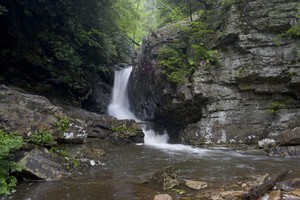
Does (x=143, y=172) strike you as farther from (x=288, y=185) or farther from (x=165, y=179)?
(x=288, y=185)

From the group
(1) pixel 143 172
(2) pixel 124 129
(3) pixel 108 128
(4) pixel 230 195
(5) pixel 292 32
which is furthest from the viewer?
(2) pixel 124 129

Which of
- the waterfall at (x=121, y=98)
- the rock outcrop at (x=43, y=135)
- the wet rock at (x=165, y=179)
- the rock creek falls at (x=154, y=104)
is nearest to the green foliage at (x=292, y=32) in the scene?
the rock creek falls at (x=154, y=104)

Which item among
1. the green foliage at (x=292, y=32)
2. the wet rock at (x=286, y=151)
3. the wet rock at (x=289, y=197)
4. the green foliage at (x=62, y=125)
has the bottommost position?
the wet rock at (x=289, y=197)

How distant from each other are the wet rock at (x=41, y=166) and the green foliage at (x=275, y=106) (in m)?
8.90

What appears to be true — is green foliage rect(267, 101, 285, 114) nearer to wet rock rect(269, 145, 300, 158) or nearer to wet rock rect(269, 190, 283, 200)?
wet rock rect(269, 145, 300, 158)

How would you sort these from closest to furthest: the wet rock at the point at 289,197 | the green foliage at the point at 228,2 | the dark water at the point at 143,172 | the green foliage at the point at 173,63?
the wet rock at the point at 289,197
the dark water at the point at 143,172
the green foliage at the point at 228,2
the green foliage at the point at 173,63

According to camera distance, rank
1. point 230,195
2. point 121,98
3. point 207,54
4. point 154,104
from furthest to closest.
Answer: point 121,98, point 154,104, point 207,54, point 230,195

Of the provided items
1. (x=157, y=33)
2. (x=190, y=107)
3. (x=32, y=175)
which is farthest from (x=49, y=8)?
(x=32, y=175)

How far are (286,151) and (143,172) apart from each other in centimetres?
537

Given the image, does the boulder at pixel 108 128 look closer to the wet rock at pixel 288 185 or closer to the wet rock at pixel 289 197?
the wet rock at pixel 288 185

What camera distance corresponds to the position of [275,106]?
1166 centimetres

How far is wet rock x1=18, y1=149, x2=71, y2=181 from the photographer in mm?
6367

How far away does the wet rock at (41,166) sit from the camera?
20.9 ft

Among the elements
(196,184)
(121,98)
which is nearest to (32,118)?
(196,184)
